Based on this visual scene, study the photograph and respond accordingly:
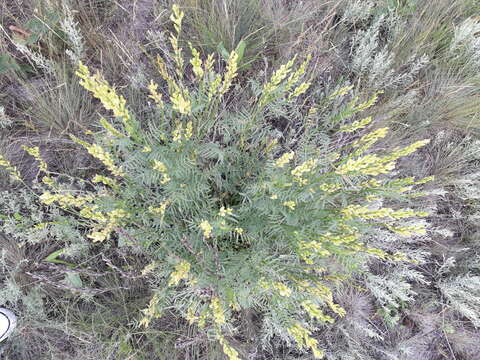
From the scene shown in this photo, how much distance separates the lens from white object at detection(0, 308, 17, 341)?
249 cm

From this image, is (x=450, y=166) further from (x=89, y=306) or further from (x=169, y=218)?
A: (x=89, y=306)

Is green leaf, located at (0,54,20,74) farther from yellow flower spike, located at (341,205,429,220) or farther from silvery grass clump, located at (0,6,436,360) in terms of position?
yellow flower spike, located at (341,205,429,220)

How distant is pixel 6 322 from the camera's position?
2.51 m

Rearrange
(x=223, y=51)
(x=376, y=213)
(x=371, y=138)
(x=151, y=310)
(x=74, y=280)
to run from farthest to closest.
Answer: (x=74, y=280)
(x=223, y=51)
(x=151, y=310)
(x=371, y=138)
(x=376, y=213)

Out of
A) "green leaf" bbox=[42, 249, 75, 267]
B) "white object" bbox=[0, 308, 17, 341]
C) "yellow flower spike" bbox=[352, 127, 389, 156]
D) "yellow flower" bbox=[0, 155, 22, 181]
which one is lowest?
"white object" bbox=[0, 308, 17, 341]

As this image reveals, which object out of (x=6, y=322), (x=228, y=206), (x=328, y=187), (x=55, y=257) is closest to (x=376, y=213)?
(x=328, y=187)

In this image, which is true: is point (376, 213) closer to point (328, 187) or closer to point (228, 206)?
point (328, 187)

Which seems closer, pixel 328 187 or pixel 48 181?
pixel 328 187

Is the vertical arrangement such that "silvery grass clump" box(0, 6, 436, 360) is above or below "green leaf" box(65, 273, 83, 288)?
above

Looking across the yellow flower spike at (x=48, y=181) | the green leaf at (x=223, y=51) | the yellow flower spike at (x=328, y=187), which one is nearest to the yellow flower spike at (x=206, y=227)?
the yellow flower spike at (x=328, y=187)

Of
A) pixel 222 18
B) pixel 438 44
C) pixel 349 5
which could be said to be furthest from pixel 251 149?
pixel 438 44

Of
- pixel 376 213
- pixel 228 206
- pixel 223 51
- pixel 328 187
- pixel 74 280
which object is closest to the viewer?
pixel 376 213

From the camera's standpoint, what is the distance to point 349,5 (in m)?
2.68

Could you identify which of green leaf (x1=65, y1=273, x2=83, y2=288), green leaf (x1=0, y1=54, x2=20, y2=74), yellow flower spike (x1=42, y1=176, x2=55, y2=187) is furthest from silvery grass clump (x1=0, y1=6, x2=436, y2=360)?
green leaf (x1=0, y1=54, x2=20, y2=74)
